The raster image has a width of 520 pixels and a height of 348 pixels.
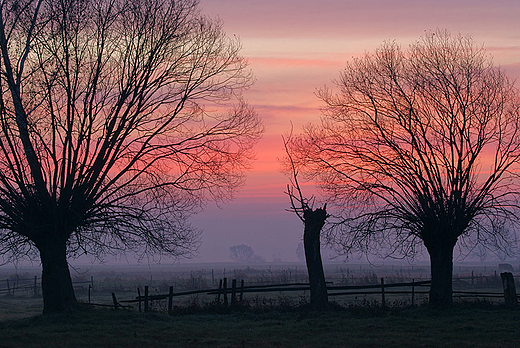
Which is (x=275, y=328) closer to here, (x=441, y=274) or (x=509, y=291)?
(x=441, y=274)

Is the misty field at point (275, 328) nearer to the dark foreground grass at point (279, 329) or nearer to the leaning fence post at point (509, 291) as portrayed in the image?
the dark foreground grass at point (279, 329)

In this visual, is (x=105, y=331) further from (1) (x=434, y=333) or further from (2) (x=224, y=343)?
(1) (x=434, y=333)

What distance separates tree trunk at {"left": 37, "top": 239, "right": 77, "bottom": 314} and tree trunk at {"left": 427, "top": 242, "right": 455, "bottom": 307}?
1411 centimetres

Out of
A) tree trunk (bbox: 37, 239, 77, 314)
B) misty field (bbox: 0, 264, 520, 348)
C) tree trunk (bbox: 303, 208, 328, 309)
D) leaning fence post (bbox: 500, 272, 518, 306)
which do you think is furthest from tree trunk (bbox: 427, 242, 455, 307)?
tree trunk (bbox: 37, 239, 77, 314)

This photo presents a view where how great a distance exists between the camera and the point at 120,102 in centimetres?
2200

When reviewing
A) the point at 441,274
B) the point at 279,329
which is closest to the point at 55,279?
the point at 279,329

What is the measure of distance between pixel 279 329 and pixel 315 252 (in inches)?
Result: 229

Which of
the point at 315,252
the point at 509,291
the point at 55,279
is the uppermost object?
the point at 315,252

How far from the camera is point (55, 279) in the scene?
20.7 m

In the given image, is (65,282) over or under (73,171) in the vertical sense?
under

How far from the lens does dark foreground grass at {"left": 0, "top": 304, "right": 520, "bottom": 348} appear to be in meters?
15.4

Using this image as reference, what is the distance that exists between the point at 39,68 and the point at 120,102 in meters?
3.21

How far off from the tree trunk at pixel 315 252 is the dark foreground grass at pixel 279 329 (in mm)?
1083

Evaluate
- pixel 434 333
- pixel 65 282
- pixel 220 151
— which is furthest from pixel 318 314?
pixel 65 282
